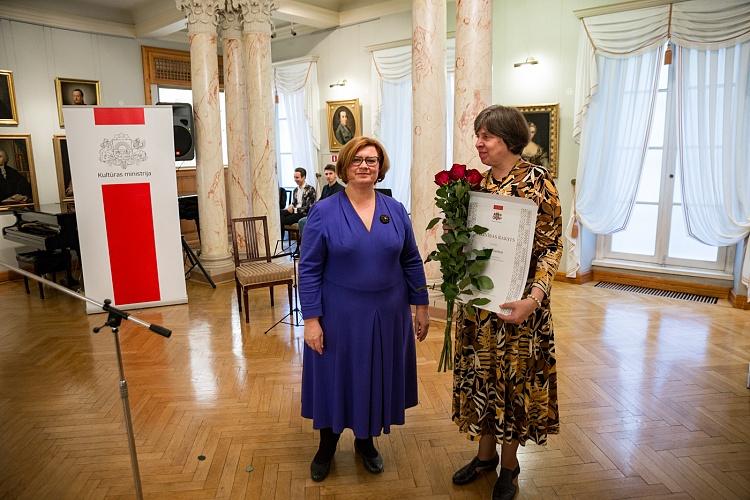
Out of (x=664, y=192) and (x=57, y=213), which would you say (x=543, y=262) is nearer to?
(x=664, y=192)

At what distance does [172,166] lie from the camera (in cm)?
577

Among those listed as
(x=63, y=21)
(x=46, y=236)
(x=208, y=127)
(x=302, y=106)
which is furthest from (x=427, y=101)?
(x=63, y=21)

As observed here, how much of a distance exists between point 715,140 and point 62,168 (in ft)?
28.3

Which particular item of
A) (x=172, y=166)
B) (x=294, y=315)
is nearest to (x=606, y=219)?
(x=294, y=315)

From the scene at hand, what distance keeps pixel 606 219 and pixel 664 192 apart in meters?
0.70

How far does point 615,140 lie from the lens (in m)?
6.37

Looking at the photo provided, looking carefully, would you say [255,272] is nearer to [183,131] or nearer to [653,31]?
[183,131]

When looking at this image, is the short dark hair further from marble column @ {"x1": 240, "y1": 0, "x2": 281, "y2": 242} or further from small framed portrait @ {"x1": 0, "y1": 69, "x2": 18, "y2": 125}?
small framed portrait @ {"x1": 0, "y1": 69, "x2": 18, "y2": 125}

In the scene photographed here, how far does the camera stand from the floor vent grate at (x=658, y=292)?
19.6 feet

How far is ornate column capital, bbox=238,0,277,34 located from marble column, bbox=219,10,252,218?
0.52 feet

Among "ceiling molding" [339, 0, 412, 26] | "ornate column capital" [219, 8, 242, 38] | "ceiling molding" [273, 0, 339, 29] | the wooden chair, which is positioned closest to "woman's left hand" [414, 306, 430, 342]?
the wooden chair

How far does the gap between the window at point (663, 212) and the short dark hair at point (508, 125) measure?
4.89m

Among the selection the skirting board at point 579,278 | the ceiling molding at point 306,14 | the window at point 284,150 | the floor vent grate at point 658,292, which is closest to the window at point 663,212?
the floor vent grate at point 658,292

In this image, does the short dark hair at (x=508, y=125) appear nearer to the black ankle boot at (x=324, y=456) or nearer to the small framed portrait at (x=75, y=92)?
the black ankle boot at (x=324, y=456)
